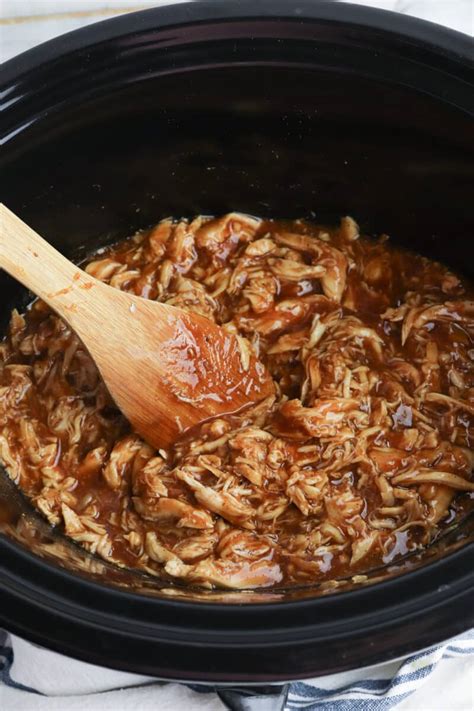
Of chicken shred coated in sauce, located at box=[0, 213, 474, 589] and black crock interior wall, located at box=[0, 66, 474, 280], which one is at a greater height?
black crock interior wall, located at box=[0, 66, 474, 280]

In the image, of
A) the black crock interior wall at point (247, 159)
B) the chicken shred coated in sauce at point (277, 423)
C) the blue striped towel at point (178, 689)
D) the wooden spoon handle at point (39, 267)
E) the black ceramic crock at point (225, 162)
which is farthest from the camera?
the black crock interior wall at point (247, 159)

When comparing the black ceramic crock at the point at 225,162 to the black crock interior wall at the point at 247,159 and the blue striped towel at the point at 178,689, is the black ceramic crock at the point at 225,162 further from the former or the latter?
the blue striped towel at the point at 178,689

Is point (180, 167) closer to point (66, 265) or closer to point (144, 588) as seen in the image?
point (66, 265)

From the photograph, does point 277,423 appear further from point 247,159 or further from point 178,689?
point 247,159

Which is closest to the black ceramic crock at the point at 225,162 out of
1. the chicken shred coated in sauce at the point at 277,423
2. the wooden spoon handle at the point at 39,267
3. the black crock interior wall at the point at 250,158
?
the black crock interior wall at the point at 250,158

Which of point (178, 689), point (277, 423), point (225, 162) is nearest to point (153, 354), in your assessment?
point (277, 423)

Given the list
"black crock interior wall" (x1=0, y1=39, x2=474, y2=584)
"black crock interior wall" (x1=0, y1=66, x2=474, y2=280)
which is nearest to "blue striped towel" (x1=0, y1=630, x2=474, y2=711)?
"black crock interior wall" (x1=0, y1=39, x2=474, y2=584)

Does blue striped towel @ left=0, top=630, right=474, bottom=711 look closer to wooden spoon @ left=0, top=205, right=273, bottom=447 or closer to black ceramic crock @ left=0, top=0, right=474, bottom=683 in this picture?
black ceramic crock @ left=0, top=0, right=474, bottom=683

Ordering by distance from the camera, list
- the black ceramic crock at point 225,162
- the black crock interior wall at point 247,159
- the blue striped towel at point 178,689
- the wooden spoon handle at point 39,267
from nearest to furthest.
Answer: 1. the black ceramic crock at point 225,162
2. the wooden spoon handle at point 39,267
3. the blue striped towel at point 178,689
4. the black crock interior wall at point 247,159
